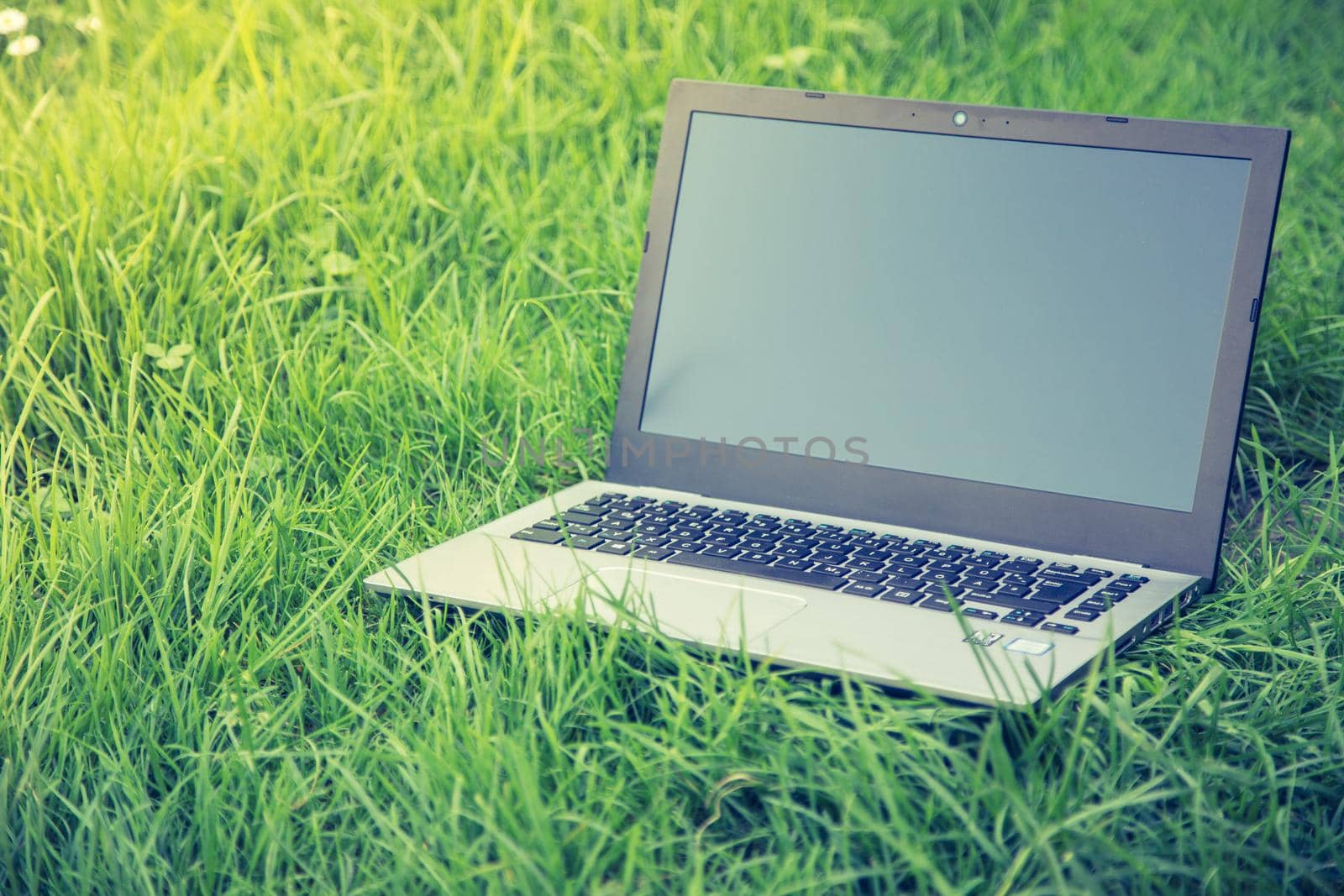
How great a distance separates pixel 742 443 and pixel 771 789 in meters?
0.54

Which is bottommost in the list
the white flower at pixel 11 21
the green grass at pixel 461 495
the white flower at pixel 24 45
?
the green grass at pixel 461 495

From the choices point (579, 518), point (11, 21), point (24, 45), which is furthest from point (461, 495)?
point (11, 21)

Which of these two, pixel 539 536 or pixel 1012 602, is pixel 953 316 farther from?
pixel 539 536

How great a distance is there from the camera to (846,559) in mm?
1394

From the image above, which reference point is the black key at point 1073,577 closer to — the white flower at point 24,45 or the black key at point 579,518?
the black key at point 579,518

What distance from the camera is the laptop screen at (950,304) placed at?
140cm

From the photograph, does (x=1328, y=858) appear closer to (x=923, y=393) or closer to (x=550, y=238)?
(x=923, y=393)

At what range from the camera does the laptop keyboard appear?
4.18 ft

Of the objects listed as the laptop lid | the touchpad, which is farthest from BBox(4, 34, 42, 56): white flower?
the touchpad

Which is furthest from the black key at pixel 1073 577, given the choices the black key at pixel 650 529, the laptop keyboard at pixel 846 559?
the black key at pixel 650 529

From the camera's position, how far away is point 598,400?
195 cm

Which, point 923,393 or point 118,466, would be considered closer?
point 923,393

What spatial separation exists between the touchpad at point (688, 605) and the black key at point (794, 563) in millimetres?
55

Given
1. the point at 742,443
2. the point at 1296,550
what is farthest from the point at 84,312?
the point at 1296,550
